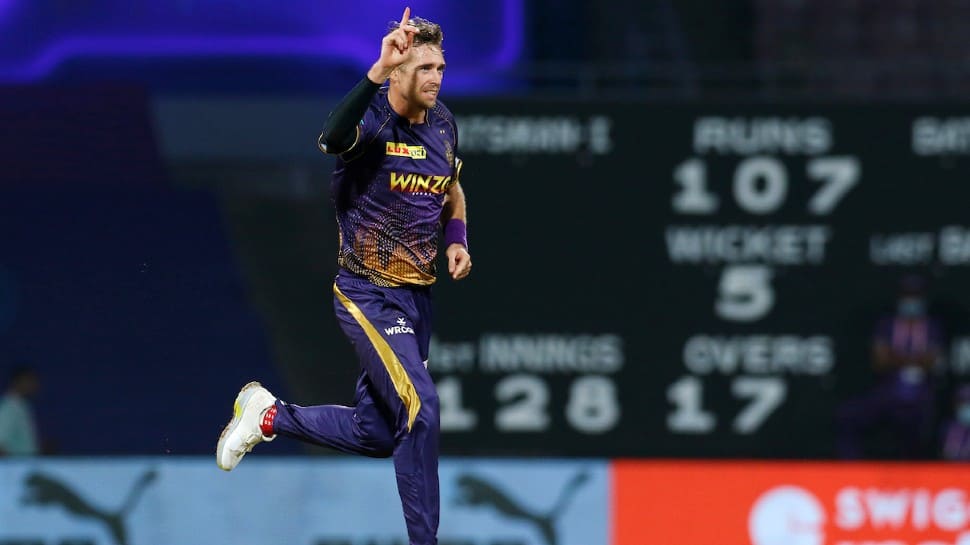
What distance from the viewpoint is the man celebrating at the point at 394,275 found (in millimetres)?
6000

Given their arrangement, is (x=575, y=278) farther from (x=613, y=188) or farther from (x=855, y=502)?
(x=855, y=502)

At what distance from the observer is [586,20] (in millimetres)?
9695

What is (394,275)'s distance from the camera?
245 inches

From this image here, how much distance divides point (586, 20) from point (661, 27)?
15.3 inches

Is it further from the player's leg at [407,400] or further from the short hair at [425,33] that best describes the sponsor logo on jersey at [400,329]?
the short hair at [425,33]

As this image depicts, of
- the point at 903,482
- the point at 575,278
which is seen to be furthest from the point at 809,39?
the point at 903,482

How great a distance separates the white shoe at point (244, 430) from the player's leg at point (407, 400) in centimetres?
48

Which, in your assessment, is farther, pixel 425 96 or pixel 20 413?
pixel 20 413

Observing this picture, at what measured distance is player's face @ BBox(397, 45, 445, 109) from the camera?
19.6 ft

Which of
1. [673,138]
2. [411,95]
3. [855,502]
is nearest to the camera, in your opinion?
[411,95]

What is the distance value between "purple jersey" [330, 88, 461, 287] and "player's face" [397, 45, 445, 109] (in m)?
0.11

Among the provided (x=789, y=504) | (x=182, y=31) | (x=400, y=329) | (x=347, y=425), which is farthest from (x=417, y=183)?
(x=182, y=31)

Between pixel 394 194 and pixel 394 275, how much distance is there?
27cm

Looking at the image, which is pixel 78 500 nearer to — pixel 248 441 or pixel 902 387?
pixel 248 441
